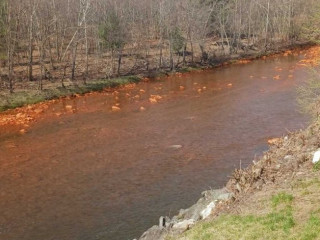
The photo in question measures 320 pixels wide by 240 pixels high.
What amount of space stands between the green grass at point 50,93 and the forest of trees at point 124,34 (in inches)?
52.5

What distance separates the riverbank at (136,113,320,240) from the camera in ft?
37.9

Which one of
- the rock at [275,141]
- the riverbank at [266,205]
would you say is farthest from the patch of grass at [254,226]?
the rock at [275,141]

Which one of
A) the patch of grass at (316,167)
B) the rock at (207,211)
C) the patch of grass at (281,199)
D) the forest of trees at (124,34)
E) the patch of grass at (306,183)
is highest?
the forest of trees at (124,34)

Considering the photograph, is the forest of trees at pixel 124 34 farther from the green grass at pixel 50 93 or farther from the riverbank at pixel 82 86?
the green grass at pixel 50 93

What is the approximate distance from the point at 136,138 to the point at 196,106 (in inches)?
405

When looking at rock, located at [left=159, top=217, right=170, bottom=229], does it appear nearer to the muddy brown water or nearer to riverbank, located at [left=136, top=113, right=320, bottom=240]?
riverbank, located at [left=136, top=113, right=320, bottom=240]

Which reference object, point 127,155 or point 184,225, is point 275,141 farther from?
point 184,225

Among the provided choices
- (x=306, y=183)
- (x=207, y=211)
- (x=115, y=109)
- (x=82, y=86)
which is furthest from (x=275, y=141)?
(x=82, y=86)

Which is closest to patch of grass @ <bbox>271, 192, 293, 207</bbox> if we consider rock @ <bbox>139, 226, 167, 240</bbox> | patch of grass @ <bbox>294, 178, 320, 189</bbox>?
patch of grass @ <bbox>294, 178, 320, 189</bbox>

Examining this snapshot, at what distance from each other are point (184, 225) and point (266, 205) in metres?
3.30

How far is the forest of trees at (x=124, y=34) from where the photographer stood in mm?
47406

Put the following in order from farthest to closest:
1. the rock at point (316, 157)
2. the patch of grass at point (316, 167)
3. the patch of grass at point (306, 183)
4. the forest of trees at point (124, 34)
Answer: the forest of trees at point (124, 34), the rock at point (316, 157), the patch of grass at point (316, 167), the patch of grass at point (306, 183)

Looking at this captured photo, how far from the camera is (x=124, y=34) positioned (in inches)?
2208

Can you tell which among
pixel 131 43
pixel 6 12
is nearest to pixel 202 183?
pixel 6 12
